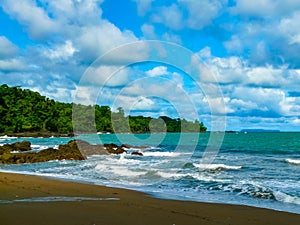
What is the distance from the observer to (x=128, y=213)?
871cm

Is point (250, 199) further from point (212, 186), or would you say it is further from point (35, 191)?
point (35, 191)

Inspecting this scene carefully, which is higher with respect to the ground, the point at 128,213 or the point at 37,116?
the point at 37,116

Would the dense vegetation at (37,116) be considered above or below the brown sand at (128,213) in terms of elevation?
above

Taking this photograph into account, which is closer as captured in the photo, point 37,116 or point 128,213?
point 128,213

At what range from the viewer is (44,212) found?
8312mm

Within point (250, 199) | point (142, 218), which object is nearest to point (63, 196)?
point (142, 218)

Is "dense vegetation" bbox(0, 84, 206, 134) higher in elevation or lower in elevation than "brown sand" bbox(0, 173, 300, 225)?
higher

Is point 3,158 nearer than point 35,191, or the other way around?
point 35,191

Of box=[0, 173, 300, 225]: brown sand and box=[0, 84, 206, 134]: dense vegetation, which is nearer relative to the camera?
box=[0, 173, 300, 225]: brown sand

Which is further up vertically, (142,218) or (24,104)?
(24,104)

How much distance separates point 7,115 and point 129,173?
322 feet

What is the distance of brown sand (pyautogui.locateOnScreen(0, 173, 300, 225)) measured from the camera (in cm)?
771

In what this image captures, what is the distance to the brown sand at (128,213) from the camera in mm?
7715

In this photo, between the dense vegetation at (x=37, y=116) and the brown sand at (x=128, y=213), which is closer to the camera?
the brown sand at (x=128, y=213)
